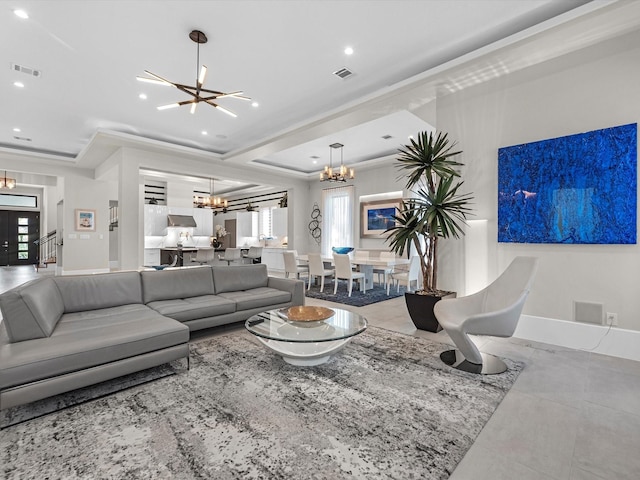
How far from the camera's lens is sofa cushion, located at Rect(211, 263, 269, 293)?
4.25m

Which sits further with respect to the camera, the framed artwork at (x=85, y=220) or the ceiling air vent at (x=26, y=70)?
the framed artwork at (x=85, y=220)

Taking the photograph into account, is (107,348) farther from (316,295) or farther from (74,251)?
(74,251)

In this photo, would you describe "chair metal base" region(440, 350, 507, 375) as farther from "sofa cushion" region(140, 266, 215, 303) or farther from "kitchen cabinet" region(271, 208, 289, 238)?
"kitchen cabinet" region(271, 208, 289, 238)

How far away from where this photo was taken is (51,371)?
2.03 meters

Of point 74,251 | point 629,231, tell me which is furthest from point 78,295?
point 74,251

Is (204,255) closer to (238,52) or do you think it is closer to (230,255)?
(230,255)

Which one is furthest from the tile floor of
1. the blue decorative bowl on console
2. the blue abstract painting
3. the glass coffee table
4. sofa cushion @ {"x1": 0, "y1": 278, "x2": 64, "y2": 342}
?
the blue decorative bowl on console

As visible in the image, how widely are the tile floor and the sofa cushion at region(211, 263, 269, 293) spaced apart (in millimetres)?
3286

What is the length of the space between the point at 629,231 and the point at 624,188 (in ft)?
1.40

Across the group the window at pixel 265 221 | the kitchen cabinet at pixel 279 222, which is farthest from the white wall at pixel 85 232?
the kitchen cabinet at pixel 279 222

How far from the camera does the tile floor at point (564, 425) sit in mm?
1573

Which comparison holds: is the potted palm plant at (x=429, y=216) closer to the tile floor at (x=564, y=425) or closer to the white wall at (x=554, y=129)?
the white wall at (x=554, y=129)

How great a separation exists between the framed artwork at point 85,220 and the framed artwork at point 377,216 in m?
7.71

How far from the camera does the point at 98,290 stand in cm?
333
